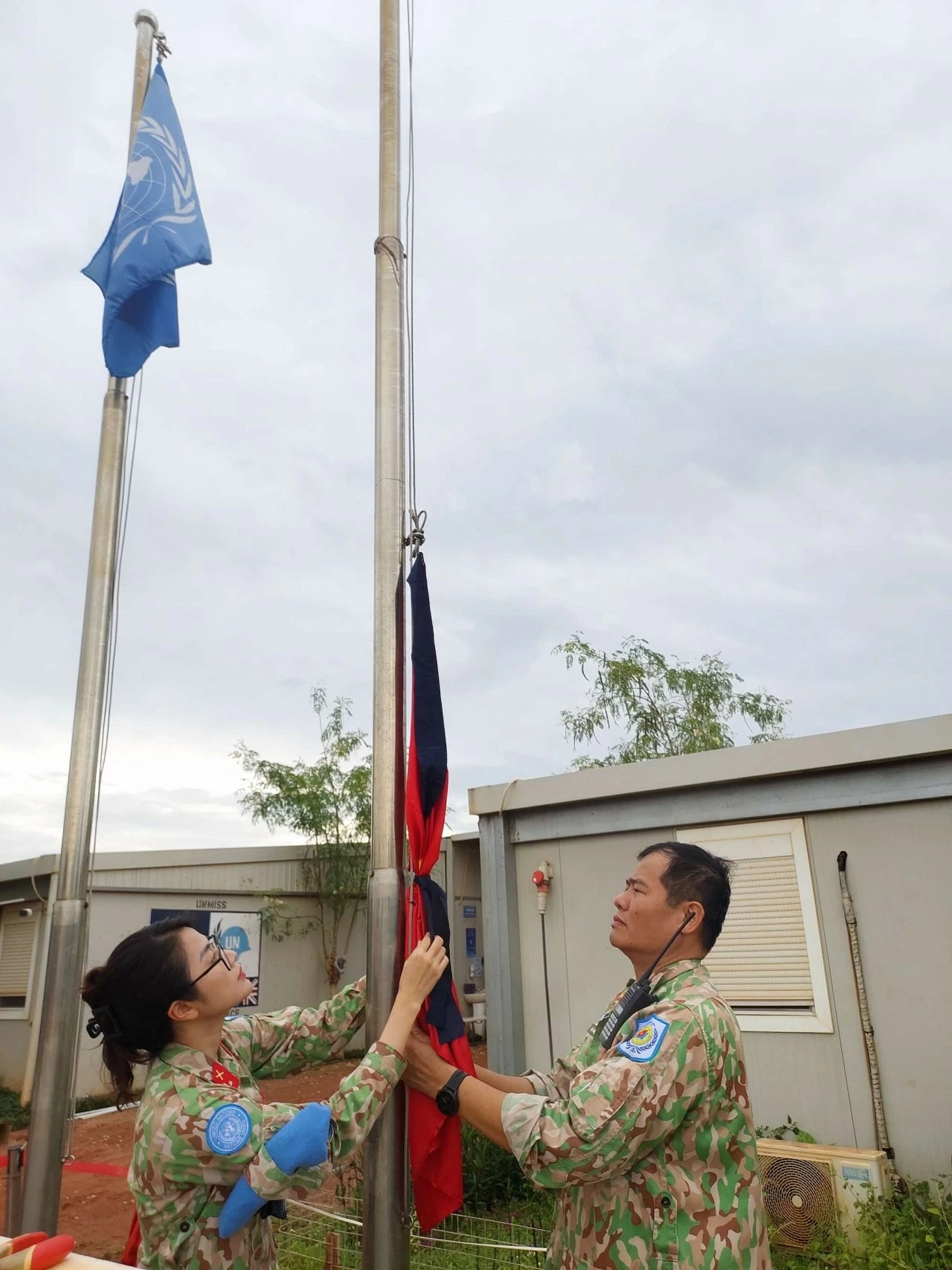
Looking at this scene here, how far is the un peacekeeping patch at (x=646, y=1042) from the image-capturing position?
2018 mm

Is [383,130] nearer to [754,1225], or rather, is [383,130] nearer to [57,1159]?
[754,1225]

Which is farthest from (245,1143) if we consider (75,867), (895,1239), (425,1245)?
(895,1239)

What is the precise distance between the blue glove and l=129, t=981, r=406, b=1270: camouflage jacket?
0.09 feet

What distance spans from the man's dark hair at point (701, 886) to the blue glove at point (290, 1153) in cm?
101

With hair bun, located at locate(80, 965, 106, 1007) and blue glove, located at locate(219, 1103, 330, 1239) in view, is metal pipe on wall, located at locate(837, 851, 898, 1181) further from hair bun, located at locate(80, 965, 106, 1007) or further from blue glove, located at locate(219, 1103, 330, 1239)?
hair bun, located at locate(80, 965, 106, 1007)

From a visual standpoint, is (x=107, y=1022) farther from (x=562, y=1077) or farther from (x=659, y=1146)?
(x=659, y=1146)

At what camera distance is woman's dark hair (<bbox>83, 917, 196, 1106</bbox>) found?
7.31 feet

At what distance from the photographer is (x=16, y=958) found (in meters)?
14.2

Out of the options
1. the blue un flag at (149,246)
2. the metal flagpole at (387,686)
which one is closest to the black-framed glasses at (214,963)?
the metal flagpole at (387,686)

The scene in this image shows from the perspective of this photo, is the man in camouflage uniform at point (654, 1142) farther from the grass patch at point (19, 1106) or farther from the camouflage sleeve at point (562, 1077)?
the grass patch at point (19, 1106)

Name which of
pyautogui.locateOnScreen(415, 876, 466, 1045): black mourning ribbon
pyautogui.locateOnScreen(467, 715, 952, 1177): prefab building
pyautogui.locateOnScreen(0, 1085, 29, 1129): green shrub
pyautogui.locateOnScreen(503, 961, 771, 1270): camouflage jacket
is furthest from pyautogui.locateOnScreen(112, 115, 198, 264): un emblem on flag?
pyautogui.locateOnScreen(0, 1085, 29, 1129): green shrub

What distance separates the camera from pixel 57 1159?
353cm

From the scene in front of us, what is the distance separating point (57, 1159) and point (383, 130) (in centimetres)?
417

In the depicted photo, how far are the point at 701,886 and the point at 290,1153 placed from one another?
3.86ft
